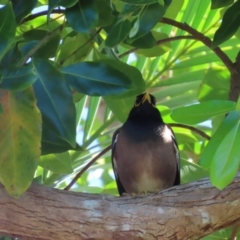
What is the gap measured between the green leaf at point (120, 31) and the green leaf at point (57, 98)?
15 cm

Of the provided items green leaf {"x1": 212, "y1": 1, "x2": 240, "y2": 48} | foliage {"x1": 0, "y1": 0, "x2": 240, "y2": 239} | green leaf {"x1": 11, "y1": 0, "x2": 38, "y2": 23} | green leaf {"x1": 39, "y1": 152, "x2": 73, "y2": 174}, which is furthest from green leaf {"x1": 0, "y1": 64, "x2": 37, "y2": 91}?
green leaf {"x1": 39, "y1": 152, "x2": 73, "y2": 174}

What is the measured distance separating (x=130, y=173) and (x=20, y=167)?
1.18 meters

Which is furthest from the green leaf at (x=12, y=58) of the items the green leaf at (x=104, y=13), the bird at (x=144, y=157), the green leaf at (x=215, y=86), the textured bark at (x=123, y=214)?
the bird at (x=144, y=157)

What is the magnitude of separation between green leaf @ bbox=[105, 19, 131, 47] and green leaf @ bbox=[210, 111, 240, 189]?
38cm

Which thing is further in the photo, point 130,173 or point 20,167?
point 130,173

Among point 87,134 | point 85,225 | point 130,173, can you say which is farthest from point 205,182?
point 87,134

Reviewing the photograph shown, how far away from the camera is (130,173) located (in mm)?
2527

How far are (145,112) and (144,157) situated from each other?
25 cm

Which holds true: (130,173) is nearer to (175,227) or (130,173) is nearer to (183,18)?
(183,18)

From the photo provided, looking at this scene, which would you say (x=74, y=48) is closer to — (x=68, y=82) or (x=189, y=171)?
(x=68, y=82)

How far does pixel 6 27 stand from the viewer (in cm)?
124

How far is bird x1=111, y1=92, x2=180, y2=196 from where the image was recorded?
249cm

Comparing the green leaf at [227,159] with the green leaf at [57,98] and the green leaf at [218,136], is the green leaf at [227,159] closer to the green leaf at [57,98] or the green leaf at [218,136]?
the green leaf at [218,136]

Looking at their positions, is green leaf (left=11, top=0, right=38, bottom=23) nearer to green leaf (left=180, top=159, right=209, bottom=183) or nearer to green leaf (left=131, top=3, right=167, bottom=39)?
green leaf (left=131, top=3, right=167, bottom=39)
